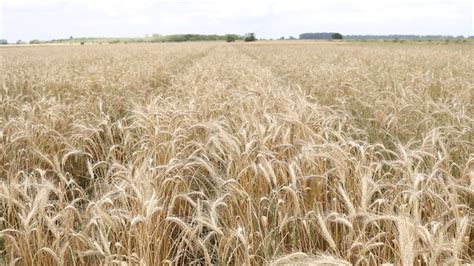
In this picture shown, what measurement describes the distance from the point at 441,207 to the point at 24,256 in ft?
7.02

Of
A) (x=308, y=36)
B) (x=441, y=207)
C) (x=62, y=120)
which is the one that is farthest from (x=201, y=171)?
(x=308, y=36)

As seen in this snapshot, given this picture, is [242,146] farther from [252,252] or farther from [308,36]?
[308,36]

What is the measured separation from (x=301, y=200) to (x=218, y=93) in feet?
10.6

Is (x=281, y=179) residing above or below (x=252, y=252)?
above

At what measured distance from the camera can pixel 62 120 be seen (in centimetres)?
455

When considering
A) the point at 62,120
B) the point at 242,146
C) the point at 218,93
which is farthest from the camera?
the point at 218,93

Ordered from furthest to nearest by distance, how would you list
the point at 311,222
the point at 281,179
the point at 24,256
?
1. the point at 281,179
2. the point at 311,222
3. the point at 24,256

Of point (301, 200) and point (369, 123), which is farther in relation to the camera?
point (369, 123)

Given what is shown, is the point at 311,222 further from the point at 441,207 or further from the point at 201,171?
the point at 201,171

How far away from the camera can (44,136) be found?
4.08 metres

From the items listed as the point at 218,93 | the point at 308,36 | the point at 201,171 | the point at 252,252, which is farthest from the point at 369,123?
the point at 308,36

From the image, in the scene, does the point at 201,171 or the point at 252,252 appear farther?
the point at 201,171

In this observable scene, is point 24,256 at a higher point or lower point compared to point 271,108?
lower

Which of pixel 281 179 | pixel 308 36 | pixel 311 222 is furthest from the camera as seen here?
pixel 308 36
